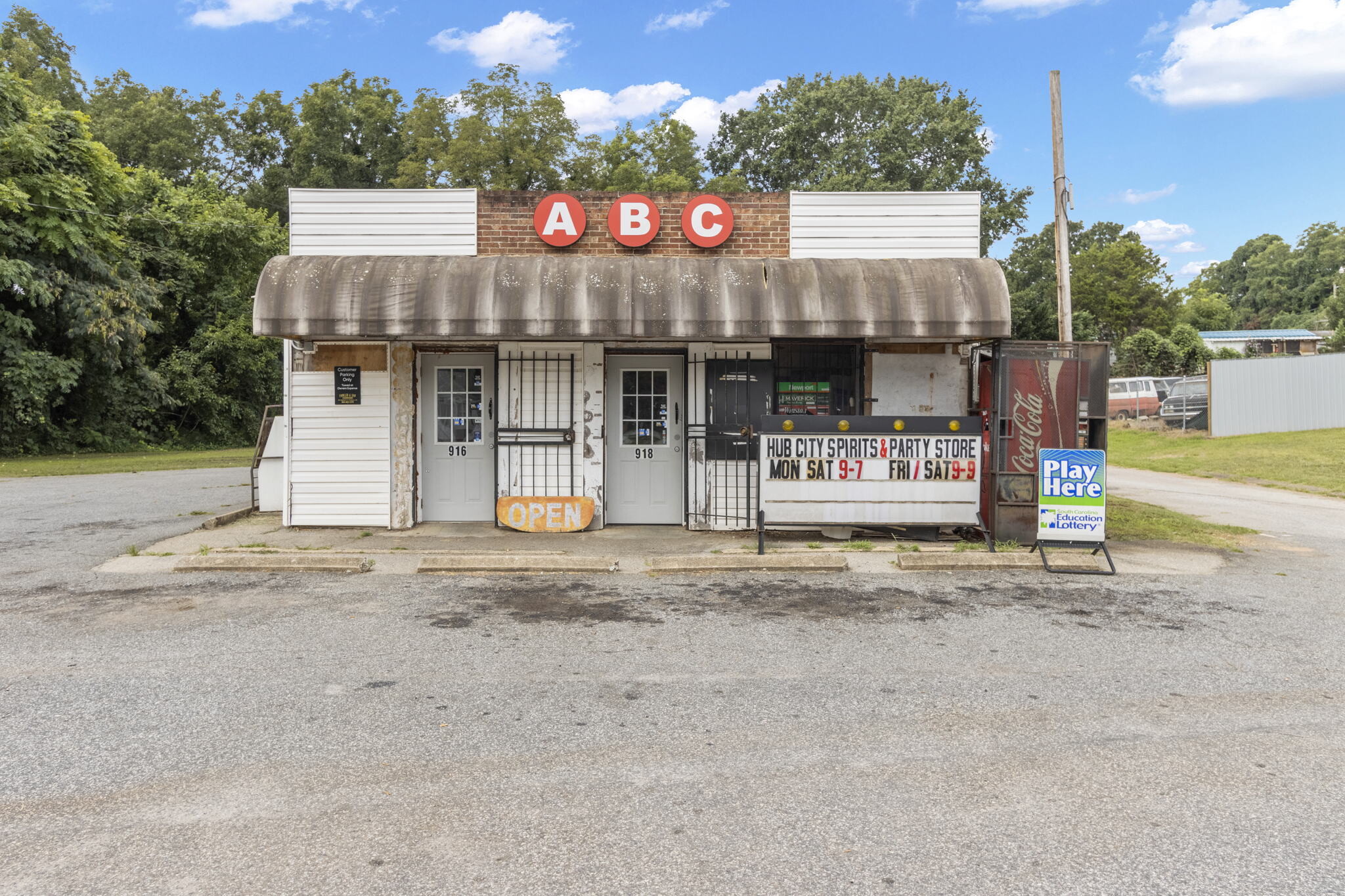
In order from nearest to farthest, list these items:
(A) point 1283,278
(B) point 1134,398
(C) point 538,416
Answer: (C) point 538,416, (B) point 1134,398, (A) point 1283,278

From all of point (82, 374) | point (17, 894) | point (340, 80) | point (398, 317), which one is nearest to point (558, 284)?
point (398, 317)

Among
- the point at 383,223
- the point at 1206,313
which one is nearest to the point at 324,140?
the point at 383,223

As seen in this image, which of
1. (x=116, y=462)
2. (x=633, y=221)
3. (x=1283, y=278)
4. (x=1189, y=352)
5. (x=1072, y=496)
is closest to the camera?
(x=1072, y=496)

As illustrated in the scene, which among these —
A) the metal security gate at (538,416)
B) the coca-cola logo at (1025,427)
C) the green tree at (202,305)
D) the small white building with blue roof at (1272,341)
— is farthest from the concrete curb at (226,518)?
the small white building with blue roof at (1272,341)

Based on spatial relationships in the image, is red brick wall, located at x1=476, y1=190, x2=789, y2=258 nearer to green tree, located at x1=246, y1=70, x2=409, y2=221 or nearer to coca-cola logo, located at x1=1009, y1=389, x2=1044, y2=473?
coca-cola logo, located at x1=1009, y1=389, x2=1044, y2=473

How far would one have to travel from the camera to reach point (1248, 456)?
2359 cm

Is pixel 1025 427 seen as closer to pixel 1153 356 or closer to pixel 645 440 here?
pixel 645 440

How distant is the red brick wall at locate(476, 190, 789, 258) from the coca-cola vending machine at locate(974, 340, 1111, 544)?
3.21m

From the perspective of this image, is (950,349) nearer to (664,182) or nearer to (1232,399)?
(1232,399)

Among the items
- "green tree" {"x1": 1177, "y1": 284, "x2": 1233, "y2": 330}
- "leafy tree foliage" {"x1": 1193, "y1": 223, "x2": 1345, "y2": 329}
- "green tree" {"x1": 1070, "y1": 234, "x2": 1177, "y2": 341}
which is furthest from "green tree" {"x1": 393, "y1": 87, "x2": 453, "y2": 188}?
"leafy tree foliage" {"x1": 1193, "y1": 223, "x2": 1345, "y2": 329}

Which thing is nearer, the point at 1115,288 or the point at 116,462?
the point at 116,462

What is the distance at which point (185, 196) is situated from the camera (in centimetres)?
3531

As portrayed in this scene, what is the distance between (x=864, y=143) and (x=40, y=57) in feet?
138

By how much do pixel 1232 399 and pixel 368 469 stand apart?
28.4 meters
